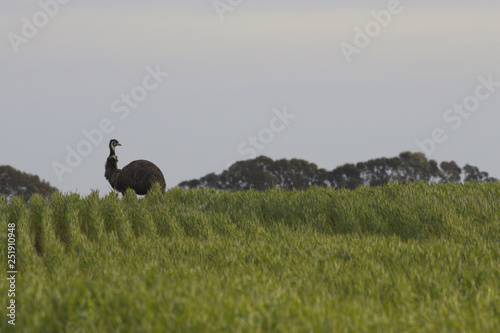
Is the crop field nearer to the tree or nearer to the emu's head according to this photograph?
the emu's head

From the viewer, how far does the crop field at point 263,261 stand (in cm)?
506

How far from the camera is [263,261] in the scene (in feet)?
26.6

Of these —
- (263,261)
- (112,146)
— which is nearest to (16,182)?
(112,146)

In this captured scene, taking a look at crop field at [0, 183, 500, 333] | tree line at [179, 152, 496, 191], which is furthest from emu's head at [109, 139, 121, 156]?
tree line at [179, 152, 496, 191]

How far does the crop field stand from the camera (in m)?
5.06

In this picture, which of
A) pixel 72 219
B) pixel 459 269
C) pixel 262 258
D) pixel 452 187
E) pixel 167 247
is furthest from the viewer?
pixel 452 187

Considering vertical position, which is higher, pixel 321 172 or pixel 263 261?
pixel 321 172

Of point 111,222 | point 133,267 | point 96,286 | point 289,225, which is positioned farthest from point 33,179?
point 96,286

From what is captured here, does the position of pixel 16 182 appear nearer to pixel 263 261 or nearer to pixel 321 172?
pixel 321 172

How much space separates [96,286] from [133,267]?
2241 millimetres


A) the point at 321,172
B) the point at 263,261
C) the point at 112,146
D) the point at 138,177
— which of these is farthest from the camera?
the point at 321,172

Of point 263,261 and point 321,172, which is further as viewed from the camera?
point 321,172

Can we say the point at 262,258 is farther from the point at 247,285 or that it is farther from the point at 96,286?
the point at 96,286

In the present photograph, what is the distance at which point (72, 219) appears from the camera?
37.5 feet
